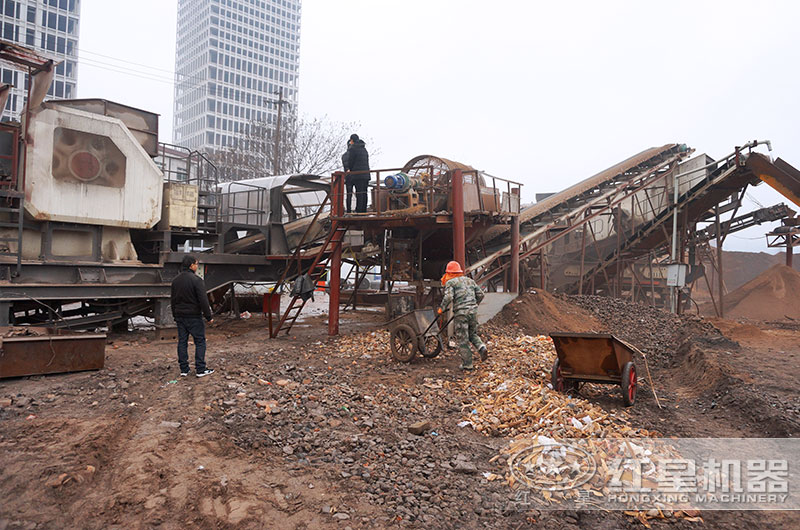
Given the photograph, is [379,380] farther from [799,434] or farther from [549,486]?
[799,434]

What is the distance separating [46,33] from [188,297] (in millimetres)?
77859

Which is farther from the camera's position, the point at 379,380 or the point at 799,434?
the point at 379,380

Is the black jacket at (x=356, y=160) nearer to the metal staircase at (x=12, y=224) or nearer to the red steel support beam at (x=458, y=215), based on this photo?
the red steel support beam at (x=458, y=215)

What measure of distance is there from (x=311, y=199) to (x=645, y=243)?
11683mm

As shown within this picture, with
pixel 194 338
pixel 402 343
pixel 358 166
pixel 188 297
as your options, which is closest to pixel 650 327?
pixel 402 343

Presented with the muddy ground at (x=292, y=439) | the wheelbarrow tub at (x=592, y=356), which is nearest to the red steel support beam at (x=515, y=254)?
the muddy ground at (x=292, y=439)

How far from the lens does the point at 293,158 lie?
97.3ft

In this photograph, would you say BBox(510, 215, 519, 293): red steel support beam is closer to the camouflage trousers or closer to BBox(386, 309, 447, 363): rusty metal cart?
BBox(386, 309, 447, 363): rusty metal cart

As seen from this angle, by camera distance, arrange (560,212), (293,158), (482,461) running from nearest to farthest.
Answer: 1. (482,461)
2. (560,212)
3. (293,158)

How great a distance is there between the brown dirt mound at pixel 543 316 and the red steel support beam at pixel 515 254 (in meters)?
0.35

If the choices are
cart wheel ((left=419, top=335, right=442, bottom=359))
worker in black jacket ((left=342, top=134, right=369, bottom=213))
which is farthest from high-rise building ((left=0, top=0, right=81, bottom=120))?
cart wheel ((left=419, top=335, right=442, bottom=359))

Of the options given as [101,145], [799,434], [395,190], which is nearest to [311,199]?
[395,190]

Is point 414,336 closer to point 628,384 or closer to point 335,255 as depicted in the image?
point 628,384

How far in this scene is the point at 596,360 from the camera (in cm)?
722
